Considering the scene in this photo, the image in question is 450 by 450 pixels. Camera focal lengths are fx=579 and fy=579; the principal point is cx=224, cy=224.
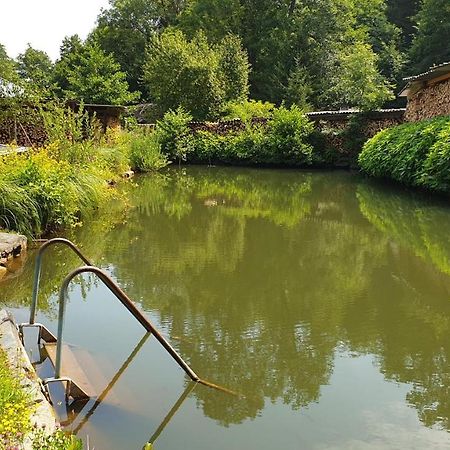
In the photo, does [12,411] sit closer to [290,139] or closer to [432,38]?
[290,139]

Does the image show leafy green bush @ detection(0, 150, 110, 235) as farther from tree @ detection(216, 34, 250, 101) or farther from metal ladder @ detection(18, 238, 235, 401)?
tree @ detection(216, 34, 250, 101)

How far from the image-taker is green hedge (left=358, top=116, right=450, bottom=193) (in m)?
13.3

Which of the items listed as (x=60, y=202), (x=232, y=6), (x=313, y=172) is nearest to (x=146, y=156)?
(x=313, y=172)

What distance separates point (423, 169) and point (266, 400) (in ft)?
36.8

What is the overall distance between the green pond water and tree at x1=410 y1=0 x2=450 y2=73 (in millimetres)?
24578

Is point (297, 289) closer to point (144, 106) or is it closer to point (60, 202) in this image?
point (60, 202)

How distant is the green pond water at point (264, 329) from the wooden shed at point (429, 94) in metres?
7.60

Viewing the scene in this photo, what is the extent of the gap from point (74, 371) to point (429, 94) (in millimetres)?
17967

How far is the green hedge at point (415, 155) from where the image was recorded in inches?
525

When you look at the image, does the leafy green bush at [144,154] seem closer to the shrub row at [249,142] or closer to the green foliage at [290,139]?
the shrub row at [249,142]

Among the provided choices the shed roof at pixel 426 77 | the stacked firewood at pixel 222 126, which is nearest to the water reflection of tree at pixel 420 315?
the shed roof at pixel 426 77

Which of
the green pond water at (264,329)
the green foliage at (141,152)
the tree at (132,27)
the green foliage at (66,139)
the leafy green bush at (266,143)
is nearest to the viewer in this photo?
the green pond water at (264,329)

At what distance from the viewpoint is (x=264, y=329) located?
5496 mm

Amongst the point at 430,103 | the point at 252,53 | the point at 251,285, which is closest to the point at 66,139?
the point at 251,285
